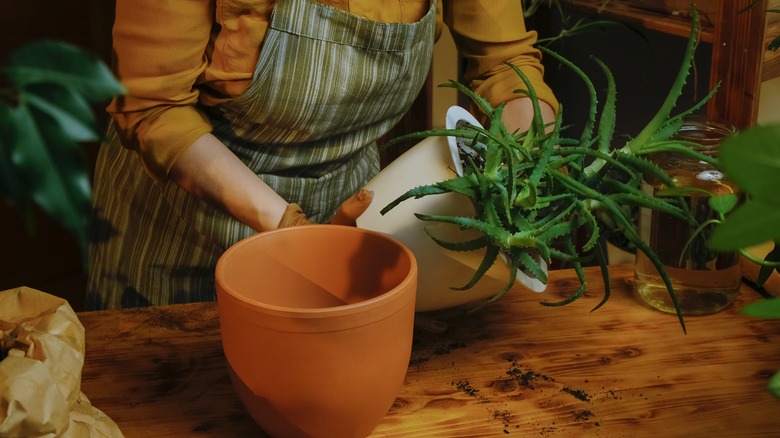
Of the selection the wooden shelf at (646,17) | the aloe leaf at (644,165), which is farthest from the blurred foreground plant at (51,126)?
the wooden shelf at (646,17)

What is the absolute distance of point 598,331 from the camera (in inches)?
36.5

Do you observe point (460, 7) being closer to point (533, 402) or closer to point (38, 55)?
point (533, 402)

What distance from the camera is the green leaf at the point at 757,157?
0.87ft

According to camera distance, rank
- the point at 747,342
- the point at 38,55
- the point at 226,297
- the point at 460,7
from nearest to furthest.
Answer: the point at 38,55 < the point at 226,297 < the point at 747,342 < the point at 460,7

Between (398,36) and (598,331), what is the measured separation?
0.50m

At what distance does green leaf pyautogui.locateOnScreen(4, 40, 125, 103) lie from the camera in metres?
0.29

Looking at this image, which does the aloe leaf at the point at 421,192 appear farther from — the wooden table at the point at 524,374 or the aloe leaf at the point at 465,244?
the wooden table at the point at 524,374

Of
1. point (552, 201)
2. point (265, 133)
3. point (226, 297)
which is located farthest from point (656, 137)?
point (265, 133)

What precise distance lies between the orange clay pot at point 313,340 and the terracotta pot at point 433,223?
2cm

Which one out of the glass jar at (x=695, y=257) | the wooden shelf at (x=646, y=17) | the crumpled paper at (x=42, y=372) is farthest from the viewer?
the wooden shelf at (x=646, y=17)

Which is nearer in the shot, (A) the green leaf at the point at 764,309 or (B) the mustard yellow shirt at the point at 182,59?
(A) the green leaf at the point at 764,309

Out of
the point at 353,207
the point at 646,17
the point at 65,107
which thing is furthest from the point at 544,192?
the point at 646,17

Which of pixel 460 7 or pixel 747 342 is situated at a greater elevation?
pixel 460 7

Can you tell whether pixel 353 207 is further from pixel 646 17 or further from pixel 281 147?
pixel 646 17
